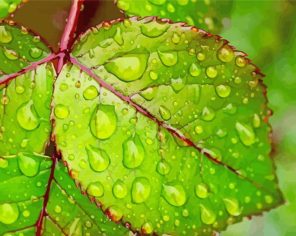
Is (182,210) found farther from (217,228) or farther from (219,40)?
(219,40)

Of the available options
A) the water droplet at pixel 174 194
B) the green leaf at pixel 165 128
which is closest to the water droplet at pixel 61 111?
the green leaf at pixel 165 128

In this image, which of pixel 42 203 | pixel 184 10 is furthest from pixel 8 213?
pixel 184 10

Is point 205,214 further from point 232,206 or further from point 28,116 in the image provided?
point 28,116

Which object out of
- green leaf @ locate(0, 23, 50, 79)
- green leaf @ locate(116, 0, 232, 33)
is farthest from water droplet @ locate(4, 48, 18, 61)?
green leaf @ locate(116, 0, 232, 33)

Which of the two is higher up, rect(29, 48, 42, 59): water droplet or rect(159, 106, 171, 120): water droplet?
rect(29, 48, 42, 59): water droplet

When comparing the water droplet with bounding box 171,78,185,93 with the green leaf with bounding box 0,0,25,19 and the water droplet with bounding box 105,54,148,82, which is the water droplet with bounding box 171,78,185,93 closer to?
the water droplet with bounding box 105,54,148,82

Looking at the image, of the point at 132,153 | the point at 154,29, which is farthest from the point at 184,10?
the point at 132,153

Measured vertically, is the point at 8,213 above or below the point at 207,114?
below

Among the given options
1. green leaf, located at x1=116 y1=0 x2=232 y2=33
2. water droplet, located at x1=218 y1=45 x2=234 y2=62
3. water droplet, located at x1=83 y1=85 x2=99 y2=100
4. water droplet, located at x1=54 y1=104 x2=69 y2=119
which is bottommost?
water droplet, located at x1=54 y1=104 x2=69 y2=119
